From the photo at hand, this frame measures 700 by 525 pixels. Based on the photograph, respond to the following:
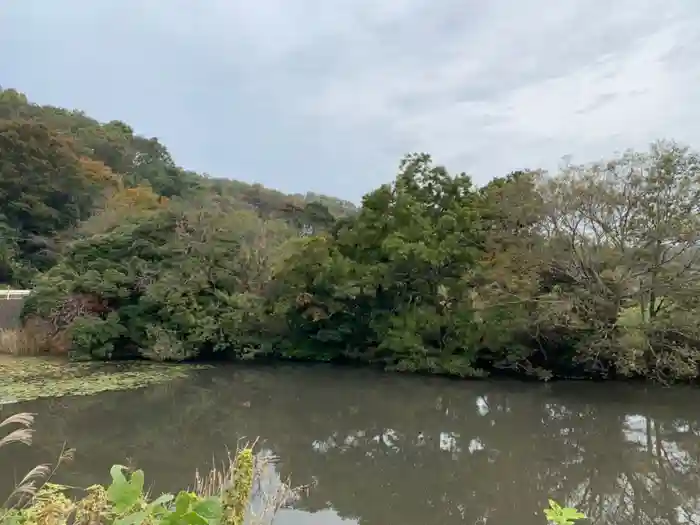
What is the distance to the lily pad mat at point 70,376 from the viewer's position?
31.8 ft

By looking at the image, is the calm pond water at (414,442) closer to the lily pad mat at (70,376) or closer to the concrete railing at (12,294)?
the lily pad mat at (70,376)

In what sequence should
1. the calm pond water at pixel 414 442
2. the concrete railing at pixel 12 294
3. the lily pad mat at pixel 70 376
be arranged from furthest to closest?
the concrete railing at pixel 12 294
the lily pad mat at pixel 70 376
the calm pond water at pixel 414 442

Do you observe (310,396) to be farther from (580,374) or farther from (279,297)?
(580,374)

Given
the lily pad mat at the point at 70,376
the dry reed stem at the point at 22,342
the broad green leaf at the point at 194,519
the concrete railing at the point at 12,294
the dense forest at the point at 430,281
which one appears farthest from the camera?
A: the concrete railing at the point at 12,294

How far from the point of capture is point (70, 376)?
36.2 ft

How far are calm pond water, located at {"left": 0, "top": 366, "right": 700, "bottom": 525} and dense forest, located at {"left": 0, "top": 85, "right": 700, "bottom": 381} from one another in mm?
864

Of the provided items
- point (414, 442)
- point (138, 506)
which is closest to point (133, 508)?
point (138, 506)

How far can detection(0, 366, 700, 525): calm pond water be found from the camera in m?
5.70

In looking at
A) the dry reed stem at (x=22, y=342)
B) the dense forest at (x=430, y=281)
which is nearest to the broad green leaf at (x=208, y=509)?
the dense forest at (x=430, y=281)

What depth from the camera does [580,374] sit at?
38.5ft

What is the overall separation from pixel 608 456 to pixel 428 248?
551cm

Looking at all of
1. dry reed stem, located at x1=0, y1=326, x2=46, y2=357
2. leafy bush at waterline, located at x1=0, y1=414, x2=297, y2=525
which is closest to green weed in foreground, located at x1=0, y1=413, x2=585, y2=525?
leafy bush at waterline, located at x1=0, y1=414, x2=297, y2=525

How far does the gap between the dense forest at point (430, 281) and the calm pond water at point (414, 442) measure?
2.83 ft

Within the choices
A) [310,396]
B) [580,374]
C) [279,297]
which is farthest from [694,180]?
[279,297]
